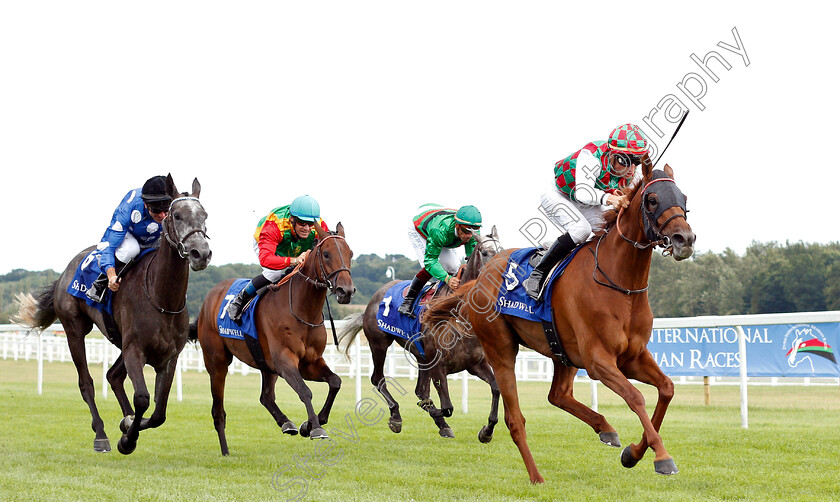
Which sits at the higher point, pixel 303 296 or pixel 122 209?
pixel 122 209

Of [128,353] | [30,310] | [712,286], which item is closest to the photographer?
[128,353]

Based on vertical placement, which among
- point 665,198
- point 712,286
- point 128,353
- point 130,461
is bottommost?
point 130,461

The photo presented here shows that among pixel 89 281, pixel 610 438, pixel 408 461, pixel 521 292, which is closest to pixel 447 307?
pixel 521 292

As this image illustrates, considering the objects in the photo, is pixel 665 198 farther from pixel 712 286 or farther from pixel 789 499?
pixel 712 286

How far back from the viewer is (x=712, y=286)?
4069 cm

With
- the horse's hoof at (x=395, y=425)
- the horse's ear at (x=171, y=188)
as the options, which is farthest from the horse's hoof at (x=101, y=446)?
the horse's hoof at (x=395, y=425)

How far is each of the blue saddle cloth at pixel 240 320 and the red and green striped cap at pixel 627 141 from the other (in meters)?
3.55

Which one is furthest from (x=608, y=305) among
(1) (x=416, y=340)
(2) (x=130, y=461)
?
(2) (x=130, y=461)

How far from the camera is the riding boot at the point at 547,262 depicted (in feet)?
17.5

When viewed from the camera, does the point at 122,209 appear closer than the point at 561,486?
No

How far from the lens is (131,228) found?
6848 millimetres

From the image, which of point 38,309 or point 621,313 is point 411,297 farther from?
point 38,309

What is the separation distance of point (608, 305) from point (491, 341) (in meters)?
1.24

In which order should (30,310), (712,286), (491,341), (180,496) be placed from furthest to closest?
(712,286) → (30,310) → (491,341) → (180,496)
